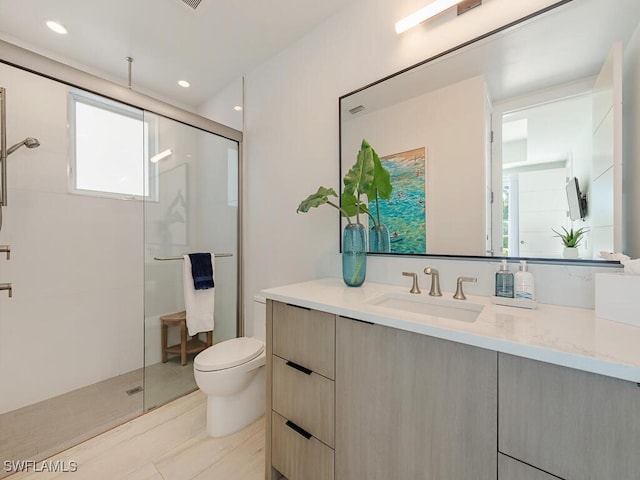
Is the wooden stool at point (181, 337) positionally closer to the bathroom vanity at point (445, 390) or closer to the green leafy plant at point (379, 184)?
the bathroom vanity at point (445, 390)

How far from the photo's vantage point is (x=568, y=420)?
0.58 metres

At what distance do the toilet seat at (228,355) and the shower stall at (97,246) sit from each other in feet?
1.97

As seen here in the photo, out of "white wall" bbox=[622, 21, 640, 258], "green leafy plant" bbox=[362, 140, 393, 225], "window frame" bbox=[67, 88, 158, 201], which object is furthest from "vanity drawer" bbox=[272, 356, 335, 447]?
"window frame" bbox=[67, 88, 158, 201]

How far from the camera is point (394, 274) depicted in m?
1.42

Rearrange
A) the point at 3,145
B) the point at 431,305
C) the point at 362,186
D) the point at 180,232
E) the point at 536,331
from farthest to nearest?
1. the point at 180,232
2. the point at 3,145
3. the point at 362,186
4. the point at 431,305
5. the point at 536,331

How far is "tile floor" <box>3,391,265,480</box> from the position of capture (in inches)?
50.1

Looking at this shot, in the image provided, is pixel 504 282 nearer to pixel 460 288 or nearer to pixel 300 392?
pixel 460 288

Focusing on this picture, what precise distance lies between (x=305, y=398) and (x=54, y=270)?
2010 mm

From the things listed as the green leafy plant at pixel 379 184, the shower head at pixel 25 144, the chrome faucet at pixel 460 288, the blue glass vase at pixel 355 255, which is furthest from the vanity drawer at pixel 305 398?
the shower head at pixel 25 144

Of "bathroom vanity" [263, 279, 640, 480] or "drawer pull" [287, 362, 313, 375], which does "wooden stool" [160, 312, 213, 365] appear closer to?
"bathroom vanity" [263, 279, 640, 480]

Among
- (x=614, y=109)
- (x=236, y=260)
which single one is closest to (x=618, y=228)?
(x=614, y=109)

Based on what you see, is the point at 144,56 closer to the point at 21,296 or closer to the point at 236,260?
the point at 236,260

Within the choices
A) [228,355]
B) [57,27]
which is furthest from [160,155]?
[228,355]

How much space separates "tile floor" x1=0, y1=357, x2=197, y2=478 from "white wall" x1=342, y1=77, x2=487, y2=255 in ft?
6.79
